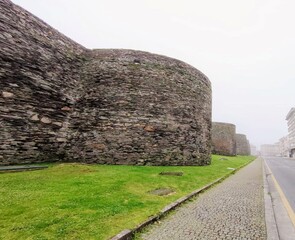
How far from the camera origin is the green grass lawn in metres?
3.50

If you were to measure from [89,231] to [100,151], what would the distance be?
860cm

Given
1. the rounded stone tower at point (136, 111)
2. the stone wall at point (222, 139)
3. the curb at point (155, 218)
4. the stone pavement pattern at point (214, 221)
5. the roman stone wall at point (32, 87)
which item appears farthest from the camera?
the stone wall at point (222, 139)

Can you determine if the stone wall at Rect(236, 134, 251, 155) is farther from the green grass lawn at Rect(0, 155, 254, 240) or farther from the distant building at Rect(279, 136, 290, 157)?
the distant building at Rect(279, 136, 290, 157)

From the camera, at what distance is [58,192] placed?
5.67m

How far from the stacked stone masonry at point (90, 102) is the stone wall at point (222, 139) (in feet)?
83.3

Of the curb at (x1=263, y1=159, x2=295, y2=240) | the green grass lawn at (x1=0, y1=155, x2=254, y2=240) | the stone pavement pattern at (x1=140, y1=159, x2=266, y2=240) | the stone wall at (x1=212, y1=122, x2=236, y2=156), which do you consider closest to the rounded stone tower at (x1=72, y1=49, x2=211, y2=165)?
the green grass lawn at (x1=0, y1=155, x2=254, y2=240)

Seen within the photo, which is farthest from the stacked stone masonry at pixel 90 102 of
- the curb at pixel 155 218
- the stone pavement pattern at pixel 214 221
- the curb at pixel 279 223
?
the curb at pixel 279 223

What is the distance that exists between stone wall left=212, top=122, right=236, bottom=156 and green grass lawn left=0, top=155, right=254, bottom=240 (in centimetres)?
3332

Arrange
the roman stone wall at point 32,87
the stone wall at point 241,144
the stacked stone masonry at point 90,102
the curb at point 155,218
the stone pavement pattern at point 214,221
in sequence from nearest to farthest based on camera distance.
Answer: the curb at point 155,218
the stone pavement pattern at point 214,221
the roman stone wall at point 32,87
the stacked stone masonry at point 90,102
the stone wall at point 241,144

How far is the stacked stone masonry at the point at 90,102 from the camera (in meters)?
9.20

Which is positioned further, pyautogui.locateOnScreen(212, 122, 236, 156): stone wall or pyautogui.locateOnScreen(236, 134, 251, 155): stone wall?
pyautogui.locateOnScreen(236, 134, 251, 155): stone wall

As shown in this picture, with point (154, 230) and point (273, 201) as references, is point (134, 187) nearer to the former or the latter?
point (154, 230)

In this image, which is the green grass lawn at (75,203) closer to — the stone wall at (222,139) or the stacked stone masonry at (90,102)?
the stacked stone masonry at (90,102)

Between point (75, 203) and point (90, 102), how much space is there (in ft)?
27.2
